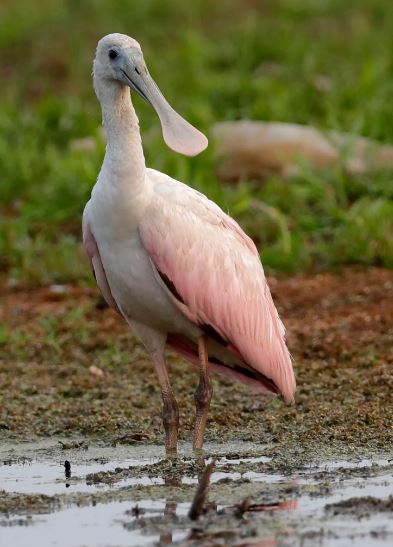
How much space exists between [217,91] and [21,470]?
313 inches

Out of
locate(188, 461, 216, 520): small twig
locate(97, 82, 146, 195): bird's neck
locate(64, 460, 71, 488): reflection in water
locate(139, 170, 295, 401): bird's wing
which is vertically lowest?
locate(188, 461, 216, 520): small twig

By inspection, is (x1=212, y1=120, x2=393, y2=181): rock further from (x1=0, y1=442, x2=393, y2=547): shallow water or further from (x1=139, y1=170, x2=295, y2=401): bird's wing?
(x1=0, y1=442, x2=393, y2=547): shallow water

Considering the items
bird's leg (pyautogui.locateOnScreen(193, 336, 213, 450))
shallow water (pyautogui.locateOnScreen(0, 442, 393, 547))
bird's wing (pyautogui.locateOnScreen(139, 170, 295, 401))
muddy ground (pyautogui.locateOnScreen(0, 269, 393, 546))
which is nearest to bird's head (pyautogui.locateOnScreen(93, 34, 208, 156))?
bird's wing (pyautogui.locateOnScreen(139, 170, 295, 401))

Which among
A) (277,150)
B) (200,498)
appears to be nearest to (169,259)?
(200,498)

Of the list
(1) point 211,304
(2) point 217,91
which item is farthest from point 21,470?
(2) point 217,91

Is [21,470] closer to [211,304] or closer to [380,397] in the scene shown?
[211,304]

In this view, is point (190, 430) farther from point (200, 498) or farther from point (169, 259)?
point (200, 498)

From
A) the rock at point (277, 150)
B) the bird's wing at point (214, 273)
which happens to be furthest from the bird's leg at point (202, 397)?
the rock at point (277, 150)

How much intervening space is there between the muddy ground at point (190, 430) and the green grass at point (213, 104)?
0.45 m

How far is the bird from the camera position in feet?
22.4

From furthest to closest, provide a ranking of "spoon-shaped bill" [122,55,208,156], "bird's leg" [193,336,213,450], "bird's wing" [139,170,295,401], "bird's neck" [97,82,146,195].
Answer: "bird's leg" [193,336,213,450] < "spoon-shaped bill" [122,55,208,156] < "bird's wing" [139,170,295,401] < "bird's neck" [97,82,146,195]

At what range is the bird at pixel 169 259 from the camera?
22.4 ft

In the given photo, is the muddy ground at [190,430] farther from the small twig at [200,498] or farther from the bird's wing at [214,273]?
the bird's wing at [214,273]

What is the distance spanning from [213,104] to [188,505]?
8.66m
